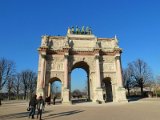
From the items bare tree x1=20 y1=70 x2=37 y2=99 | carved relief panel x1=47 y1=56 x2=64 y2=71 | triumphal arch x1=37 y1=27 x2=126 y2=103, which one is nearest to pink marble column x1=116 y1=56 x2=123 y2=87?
triumphal arch x1=37 y1=27 x2=126 y2=103

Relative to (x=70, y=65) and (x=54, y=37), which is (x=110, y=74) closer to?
(x=70, y=65)

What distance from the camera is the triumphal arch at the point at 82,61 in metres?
33.6

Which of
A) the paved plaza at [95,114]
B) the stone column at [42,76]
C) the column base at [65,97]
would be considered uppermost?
the stone column at [42,76]

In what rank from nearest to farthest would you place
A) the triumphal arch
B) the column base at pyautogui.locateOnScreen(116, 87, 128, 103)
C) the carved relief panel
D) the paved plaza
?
the paved plaza < the column base at pyautogui.locateOnScreen(116, 87, 128, 103) < the triumphal arch < the carved relief panel

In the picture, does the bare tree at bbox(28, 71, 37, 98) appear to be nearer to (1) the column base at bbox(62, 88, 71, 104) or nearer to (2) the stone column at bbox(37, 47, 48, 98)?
(2) the stone column at bbox(37, 47, 48, 98)

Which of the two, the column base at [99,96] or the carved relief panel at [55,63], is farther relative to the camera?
the carved relief panel at [55,63]

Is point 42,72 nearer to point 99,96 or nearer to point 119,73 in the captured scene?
point 99,96

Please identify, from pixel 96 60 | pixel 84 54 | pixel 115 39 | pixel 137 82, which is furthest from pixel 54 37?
pixel 137 82

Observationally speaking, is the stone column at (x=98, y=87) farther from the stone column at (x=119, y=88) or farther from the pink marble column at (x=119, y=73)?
the pink marble column at (x=119, y=73)

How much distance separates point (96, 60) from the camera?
3506 cm

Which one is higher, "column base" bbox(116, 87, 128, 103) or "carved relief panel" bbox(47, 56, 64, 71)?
"carved relief panel" bbox(47, 56, 64, 71)

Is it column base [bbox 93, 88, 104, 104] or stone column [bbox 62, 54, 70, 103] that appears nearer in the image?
stone column [bbox 62, 54, 70, 103]

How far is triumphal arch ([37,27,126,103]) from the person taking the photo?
33.6m

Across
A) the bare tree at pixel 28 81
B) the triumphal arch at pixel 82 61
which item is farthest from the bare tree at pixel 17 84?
the triumphal arch at pixel 82 61
